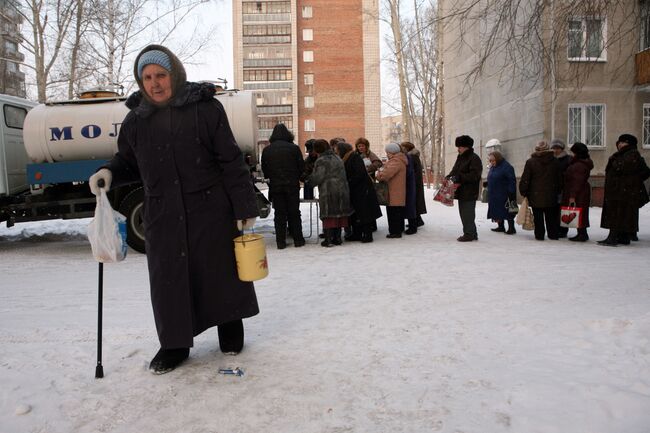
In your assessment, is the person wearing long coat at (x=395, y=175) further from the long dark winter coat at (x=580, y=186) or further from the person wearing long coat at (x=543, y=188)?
the long dark winter coat at (x=580, y=186)

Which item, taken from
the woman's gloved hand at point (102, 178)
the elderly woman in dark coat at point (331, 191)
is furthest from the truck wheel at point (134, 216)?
the woman's gloved hand at point (102, 178)

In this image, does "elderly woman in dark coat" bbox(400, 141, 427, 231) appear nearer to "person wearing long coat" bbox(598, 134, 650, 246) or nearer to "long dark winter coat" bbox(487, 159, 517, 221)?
"long dark winter coat" bbox(487, 159, 517, 221)

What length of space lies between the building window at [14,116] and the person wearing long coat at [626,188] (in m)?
10.4

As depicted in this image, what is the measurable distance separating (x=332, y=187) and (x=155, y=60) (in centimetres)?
532

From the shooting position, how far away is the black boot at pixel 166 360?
3.18 metres

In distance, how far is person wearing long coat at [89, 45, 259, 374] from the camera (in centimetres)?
313

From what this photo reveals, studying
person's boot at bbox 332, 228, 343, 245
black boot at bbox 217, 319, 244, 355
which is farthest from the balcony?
black boot at bbox 217, 319, 244, 355

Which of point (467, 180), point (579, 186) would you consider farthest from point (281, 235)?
point (579, 186)

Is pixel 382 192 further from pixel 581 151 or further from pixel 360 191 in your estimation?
pixel 581 151

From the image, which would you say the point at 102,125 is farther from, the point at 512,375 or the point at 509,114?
the point at 509,114

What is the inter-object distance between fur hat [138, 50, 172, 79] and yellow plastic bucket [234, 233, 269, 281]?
115cm

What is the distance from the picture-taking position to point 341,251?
26.2 feet

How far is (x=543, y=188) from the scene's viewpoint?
8492 millimetres

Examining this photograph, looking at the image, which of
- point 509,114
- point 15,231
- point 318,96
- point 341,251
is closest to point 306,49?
point 318,96
